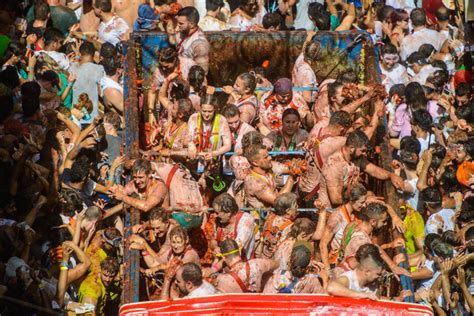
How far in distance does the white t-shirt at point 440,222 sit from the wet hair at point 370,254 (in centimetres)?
324

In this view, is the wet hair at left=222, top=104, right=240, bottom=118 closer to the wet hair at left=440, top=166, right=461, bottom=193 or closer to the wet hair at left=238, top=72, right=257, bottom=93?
the wet hair at left=238, top=72, right=257, bottom=93

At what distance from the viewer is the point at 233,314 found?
1989 centimetres

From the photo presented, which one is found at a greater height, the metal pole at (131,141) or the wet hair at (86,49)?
the wet hair at (86,49)

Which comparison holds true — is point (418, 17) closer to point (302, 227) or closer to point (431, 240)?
point (431, 240)

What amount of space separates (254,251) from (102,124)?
3668 millimetres

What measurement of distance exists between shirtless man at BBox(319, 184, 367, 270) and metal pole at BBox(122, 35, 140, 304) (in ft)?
7.27

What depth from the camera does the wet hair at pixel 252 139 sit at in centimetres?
2261

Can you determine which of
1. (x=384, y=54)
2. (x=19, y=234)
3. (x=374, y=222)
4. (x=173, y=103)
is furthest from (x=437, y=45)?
(x=19, y=234)

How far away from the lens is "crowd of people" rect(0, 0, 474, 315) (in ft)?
69.1

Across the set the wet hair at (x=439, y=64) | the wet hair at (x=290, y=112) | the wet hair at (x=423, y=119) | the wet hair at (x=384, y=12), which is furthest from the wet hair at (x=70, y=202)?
the wet hair at (x=384, y=12)

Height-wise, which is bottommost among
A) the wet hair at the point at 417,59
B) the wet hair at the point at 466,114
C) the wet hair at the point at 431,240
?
the wet hair at the point at 431,240

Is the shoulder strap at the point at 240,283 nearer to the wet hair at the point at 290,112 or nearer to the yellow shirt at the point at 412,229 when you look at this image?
the yellow shirt at the point at 412,229

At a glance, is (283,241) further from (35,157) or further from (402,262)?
(35,157)

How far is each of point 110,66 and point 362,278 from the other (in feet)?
21.4
